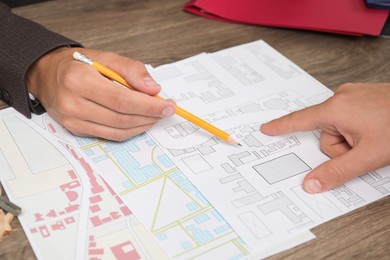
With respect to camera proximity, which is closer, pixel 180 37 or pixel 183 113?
pixel 183 113

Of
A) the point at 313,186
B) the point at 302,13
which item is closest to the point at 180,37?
the point at 302,13

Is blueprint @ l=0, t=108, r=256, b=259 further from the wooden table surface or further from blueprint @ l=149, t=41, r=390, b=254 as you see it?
the wooden table surface

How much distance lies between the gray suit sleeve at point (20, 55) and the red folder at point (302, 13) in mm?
372

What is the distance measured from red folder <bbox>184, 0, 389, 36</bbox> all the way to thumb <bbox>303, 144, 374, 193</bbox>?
434 millimetres

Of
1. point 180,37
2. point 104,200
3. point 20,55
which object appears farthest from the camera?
point 180,37

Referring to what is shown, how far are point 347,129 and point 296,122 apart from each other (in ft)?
0.25

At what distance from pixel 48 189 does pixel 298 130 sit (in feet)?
1.21

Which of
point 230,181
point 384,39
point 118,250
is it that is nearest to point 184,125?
point 230,181

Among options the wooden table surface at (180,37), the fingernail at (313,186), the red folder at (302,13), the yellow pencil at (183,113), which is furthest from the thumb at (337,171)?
the red folder at (302,13)

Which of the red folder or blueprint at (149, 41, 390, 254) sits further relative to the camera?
the red folder

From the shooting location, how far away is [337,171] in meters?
0.70

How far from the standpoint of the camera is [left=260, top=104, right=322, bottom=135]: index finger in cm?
77

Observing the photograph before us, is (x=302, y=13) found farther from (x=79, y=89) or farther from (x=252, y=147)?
(x=79, y=89)

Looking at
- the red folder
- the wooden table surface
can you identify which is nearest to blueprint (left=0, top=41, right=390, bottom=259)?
the wooden table surface
